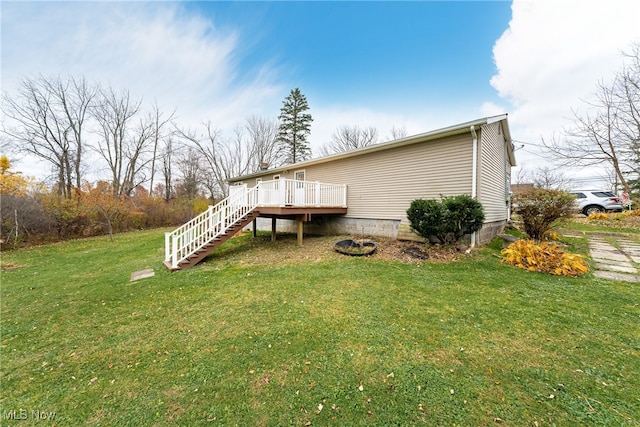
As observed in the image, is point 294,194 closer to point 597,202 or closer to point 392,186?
point 392,186

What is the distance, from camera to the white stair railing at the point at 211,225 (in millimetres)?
6500

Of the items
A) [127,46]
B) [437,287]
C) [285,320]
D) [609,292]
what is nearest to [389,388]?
[285,320]

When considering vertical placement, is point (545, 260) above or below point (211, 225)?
below

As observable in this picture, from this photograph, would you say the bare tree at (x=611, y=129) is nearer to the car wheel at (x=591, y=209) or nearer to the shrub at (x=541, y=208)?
the car wheel at (x=591, y=209)

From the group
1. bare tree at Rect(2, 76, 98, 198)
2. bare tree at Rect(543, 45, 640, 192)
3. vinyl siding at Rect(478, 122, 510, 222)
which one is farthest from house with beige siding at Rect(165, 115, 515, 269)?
bare tree at Rect(2, 76, 98, 198)

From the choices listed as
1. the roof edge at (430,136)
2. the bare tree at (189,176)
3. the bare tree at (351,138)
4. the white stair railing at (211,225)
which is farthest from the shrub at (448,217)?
the bare tree at (189,176)

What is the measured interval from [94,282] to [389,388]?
6866mm

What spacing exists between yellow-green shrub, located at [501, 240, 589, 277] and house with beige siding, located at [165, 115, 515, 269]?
1.28 metres

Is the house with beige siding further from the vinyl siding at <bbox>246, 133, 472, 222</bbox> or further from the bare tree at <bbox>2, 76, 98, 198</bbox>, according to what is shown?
the bare tree at <bbox>2, 76, 98, 198</bbox>

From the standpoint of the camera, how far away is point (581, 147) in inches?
493

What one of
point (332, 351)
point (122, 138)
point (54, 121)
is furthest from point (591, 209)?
point (54, 121)

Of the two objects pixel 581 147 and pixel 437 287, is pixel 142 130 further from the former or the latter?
pixel 581 147

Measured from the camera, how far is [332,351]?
2576mm

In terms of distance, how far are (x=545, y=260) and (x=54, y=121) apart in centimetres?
2759
